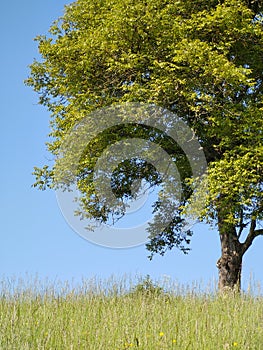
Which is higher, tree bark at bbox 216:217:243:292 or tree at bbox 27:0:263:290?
tree at bbox 27:0:263:290

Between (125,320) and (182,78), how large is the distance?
937cm

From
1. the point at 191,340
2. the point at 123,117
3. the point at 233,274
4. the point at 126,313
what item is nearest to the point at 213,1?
the point at 123,117

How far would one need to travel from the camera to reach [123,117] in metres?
16.8

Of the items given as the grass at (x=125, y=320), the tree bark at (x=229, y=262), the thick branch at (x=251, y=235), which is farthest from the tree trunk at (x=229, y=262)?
the grass at (x=125, y=320)

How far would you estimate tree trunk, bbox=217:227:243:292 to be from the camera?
1803 centimetres

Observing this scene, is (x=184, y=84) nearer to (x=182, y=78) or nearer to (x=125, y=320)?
(x=182, y=78)

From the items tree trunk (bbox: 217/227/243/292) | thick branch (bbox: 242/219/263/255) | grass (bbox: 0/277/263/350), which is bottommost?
grass (bbox: 0/277/263/350)

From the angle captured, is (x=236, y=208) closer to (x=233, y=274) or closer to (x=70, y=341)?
(x=233, y=274)

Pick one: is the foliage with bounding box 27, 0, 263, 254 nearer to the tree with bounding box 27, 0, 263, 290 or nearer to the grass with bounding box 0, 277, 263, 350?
the tree with bounding box 27, 0, 263, 290

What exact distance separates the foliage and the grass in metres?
4.37

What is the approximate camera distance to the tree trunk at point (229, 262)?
59.2 ft

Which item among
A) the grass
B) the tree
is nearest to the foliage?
the tree

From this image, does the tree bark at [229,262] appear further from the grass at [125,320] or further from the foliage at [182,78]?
the grass at [125,320]

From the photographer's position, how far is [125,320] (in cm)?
992
